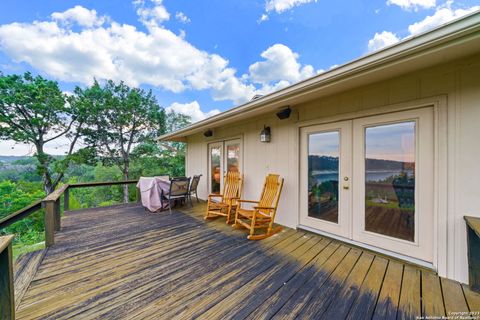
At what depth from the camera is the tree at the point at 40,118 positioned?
8891 millimetres

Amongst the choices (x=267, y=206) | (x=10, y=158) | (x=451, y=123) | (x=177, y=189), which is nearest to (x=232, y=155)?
(x=177, y=189)

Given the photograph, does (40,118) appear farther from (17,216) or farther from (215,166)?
(17,216)

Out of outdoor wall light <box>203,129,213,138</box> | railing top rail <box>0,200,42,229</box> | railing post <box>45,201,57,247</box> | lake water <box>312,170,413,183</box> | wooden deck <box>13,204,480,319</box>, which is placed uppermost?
outdoor wall light <box>203,129,213,138</box>

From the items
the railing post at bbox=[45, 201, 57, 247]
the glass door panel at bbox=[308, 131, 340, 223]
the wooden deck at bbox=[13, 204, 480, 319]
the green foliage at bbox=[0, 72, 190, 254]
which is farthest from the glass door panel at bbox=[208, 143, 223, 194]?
the green foliage at bbox=[0, 72, 190, 254]

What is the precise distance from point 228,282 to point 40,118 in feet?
43.3

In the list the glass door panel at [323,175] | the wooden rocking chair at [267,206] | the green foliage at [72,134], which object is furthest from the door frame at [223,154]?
the green foliage at [72,134]

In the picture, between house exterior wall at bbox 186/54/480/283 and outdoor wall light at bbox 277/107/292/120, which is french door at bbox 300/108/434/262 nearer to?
house exterior wall at bbox 186/54/480/283

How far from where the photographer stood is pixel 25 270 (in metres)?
2.08

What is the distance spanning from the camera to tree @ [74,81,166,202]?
416 inches

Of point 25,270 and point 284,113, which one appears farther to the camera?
point 284,113

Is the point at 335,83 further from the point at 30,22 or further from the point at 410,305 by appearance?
the point at 30,22

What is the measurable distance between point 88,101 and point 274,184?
11.8 m

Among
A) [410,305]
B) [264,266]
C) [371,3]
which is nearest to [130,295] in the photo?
[264,266]

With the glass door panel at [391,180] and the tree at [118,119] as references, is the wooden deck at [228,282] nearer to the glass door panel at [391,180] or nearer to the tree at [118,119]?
the glass door panel at [391,180]
